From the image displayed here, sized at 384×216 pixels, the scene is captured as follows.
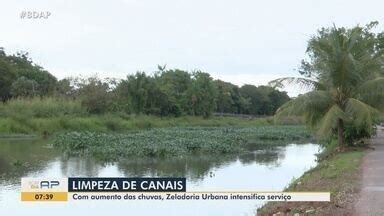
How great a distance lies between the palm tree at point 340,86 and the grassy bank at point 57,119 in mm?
26517

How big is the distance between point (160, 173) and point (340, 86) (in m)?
8.89

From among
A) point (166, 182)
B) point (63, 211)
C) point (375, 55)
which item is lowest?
point (63, 211)

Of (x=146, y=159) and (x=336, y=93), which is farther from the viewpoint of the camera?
(x=146, y=159)

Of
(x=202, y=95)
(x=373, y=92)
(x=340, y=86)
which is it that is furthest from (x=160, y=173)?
(x=202, y=95)

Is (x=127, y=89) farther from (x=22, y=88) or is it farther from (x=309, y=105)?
(x=309, y=105)

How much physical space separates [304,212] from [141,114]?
55.6 meters

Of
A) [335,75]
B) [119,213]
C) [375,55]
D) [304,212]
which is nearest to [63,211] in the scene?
[119,213]

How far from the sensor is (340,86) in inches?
942

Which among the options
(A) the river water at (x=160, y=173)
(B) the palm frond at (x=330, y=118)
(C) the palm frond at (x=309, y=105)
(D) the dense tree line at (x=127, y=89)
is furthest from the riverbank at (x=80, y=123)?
(B) the palm frond at (x=330, y=118)

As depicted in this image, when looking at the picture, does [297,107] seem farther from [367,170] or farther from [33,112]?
[33,112]

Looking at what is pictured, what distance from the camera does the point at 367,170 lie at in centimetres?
1627

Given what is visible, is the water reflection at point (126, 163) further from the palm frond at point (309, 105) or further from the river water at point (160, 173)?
the palm frond at point (309, 105)

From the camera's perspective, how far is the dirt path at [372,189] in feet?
33.7

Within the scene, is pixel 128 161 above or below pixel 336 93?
below
